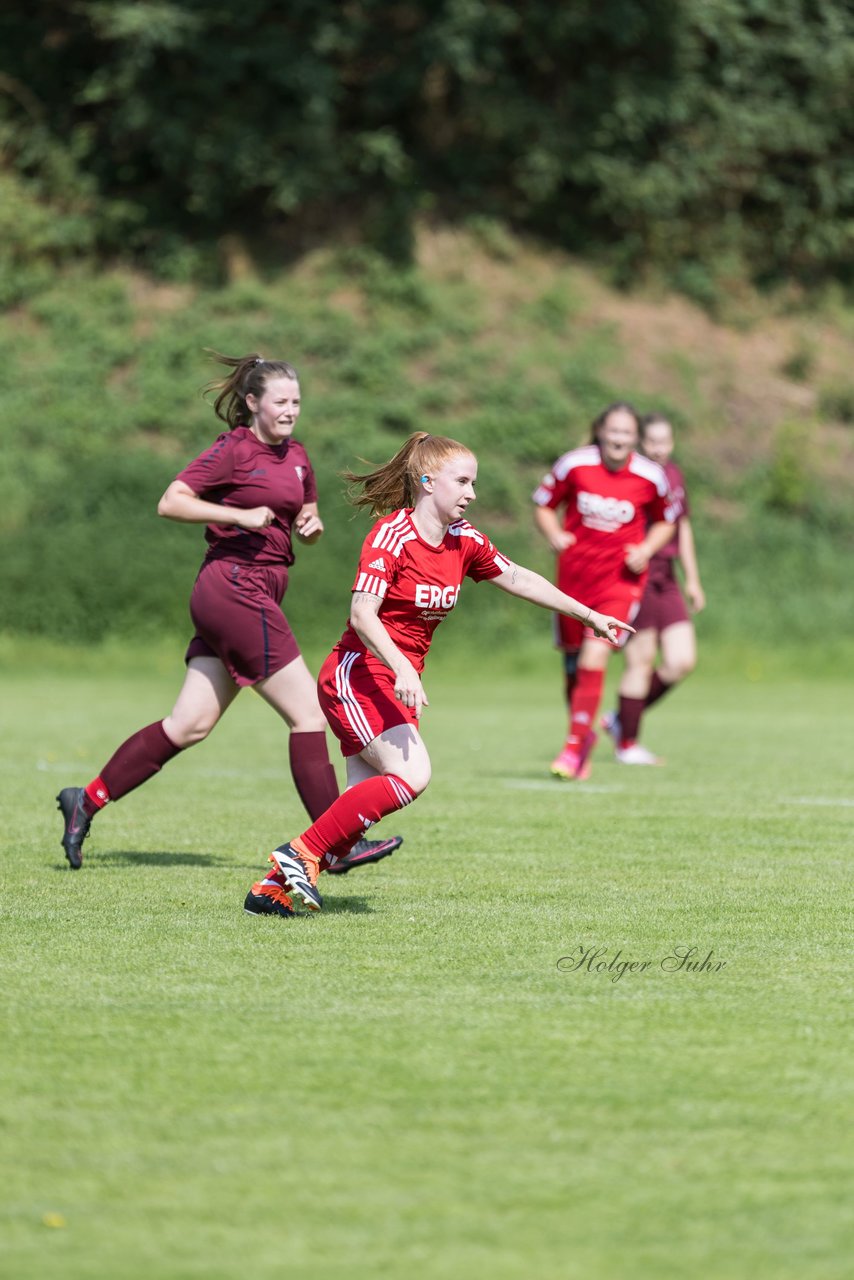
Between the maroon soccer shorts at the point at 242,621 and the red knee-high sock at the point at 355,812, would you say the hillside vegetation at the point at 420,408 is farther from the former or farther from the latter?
the red knee-high sock at the point at 355,812

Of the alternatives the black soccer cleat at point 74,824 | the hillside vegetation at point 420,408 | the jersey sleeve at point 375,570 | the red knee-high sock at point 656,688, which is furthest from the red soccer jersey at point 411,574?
the hillside vegetation at point 420,408

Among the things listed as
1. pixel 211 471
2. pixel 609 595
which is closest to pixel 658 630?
pixel 609 595

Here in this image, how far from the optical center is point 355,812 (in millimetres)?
5969

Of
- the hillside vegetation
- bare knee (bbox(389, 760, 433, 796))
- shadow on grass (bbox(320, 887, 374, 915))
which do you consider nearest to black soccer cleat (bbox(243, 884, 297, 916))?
shadow on grass (bbox(320, 887, 374, 915))

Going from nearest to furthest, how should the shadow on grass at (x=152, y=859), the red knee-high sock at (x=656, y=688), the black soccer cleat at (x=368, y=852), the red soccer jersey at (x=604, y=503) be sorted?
the black soccer cleat at (x=368, y=852)
the shadow on grass at (x=152, y=859)
the red soccer jersey at (x=604, y=503)
the red knee-high sock at (x=656, y=688)

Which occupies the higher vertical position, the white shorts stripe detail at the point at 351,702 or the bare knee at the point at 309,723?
the white shorts stripe detail at the point at 351,702

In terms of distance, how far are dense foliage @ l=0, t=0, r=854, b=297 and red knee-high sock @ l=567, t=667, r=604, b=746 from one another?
19153mm

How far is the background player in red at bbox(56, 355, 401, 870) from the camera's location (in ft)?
22.9

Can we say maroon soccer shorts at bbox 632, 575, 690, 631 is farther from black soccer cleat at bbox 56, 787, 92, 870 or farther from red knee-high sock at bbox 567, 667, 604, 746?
black soccer cleat at bbox 56, 787, 92, 870

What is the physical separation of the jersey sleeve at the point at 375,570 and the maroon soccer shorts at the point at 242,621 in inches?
40.6

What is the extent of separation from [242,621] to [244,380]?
3.10 ft

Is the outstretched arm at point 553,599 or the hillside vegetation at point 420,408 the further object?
the hillside vegetation at point 420,408

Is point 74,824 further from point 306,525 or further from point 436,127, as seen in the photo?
point 436,127

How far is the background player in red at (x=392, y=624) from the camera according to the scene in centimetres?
598
